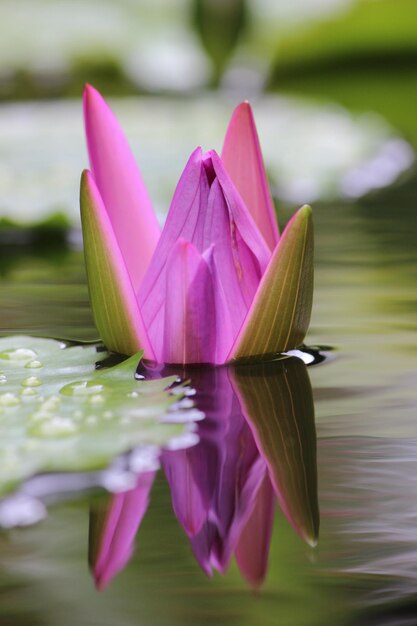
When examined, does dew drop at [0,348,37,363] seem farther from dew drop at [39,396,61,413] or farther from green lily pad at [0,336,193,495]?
dew drop at [39,396,61,413]

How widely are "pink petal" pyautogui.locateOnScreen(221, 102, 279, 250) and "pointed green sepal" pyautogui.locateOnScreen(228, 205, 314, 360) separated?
9cm

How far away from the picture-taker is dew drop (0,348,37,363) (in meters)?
0.76

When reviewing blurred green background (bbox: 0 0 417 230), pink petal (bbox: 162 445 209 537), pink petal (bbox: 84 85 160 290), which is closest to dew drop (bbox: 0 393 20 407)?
pink petal (bbox: 162 445 209 537)

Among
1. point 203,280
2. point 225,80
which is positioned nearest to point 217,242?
point 203,280

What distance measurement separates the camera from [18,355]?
77 centimetres

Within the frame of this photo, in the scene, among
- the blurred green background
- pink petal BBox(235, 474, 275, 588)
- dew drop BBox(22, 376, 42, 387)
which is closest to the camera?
pink petal BBox(235, 474, 275, 588)

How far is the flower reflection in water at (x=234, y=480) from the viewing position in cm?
48

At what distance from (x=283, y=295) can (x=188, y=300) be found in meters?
0.08

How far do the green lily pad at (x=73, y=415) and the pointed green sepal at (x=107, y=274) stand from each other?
0.15 feet

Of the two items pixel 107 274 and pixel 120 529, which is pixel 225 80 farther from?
pixel 120 529

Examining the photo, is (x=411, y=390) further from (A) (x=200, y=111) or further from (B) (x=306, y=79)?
(B) (x=306, y=79)

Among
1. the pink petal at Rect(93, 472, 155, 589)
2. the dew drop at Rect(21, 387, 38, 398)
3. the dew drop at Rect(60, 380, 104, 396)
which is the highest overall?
the dew drop at Rect(60, 380, 104, 396)

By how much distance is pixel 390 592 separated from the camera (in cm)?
43

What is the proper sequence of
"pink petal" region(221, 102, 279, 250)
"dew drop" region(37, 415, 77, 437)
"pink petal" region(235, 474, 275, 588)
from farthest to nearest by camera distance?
"pink petal" region(221, 102, 279, 250) → "dew drop" region(37, 415, 77, 437) → "pink petal" region(235, 474, 275, 588)
